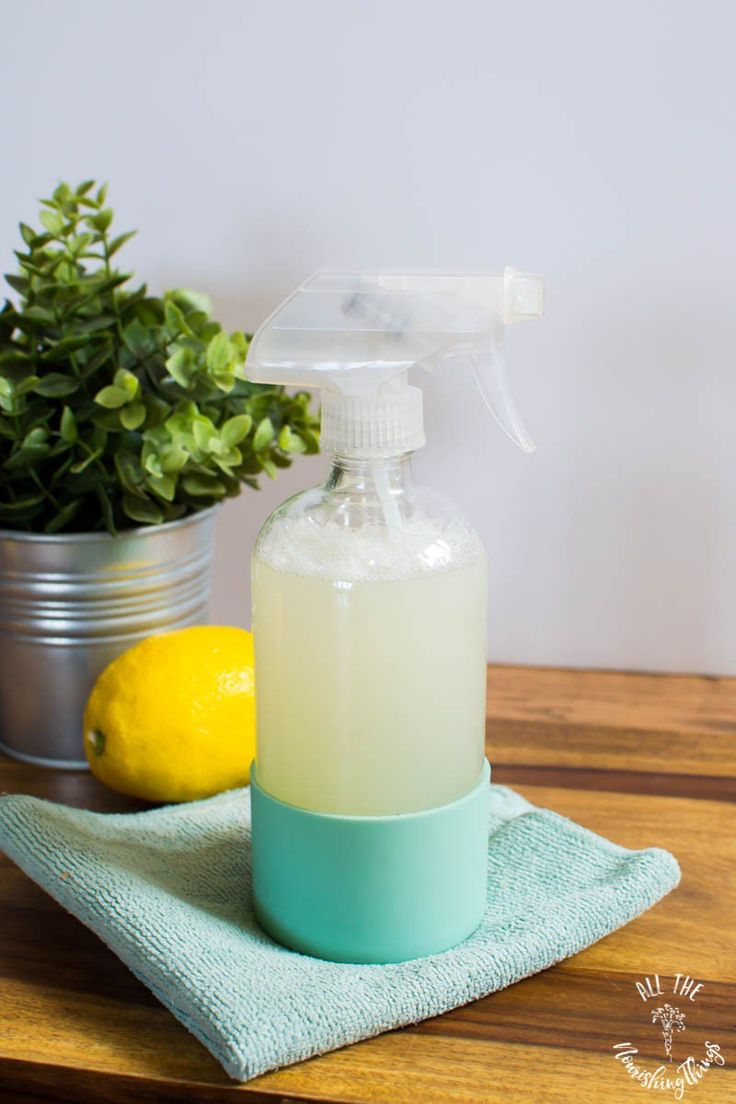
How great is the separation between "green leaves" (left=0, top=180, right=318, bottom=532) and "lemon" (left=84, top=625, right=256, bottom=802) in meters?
0.10

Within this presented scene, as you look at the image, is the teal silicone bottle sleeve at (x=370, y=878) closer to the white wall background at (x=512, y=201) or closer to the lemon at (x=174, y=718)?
the lemon at (x=174, y=718)

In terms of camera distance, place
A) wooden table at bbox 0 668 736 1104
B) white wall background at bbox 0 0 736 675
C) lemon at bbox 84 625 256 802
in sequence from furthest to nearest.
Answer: white wall background at bbox 0 0 736 675
lemon at bbox 84 625 256 802
wooden table at bbox 0 668 736 1104

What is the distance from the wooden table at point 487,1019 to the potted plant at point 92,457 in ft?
0.32

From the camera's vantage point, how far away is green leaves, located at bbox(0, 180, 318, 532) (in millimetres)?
784

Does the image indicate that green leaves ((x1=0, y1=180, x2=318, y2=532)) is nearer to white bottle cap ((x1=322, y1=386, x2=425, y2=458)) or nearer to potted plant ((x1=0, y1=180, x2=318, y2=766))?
potted plant ((x1=0, y1=180, x2=318, y2=766))

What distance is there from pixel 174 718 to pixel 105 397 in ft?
0.69

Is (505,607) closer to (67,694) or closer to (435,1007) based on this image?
(67,694)

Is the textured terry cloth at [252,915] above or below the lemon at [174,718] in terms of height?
below

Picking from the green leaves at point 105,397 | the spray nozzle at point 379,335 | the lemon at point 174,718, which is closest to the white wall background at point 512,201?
the green leaves at point 105,397

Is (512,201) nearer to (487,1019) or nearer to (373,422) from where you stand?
(373,422)

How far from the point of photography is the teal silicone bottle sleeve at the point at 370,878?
22.4 inches

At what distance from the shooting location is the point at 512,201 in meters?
0.92

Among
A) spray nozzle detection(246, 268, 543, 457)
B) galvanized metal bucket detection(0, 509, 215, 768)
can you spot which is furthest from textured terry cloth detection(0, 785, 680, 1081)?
spray nozzle detection(246, 268, 543, 457)

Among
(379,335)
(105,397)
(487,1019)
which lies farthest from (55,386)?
(487,1019)
